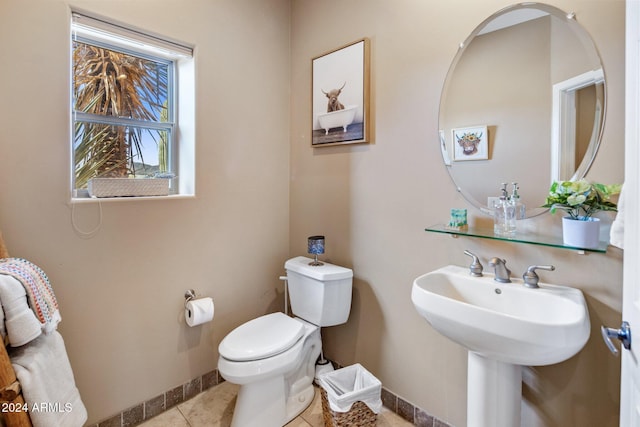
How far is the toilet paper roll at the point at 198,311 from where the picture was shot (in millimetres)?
1761

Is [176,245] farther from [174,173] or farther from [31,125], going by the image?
[31,125]

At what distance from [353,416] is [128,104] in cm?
202

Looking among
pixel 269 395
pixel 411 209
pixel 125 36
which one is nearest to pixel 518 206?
pixel 411 209

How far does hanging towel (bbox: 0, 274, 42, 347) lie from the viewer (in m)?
1.05

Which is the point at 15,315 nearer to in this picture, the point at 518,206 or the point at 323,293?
the point at 323,293

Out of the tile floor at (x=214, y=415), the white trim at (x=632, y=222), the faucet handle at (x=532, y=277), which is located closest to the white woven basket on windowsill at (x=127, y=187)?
the tile floor at (x=214, y=415)

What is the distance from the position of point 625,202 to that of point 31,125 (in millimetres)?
2117

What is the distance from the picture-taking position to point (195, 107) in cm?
182

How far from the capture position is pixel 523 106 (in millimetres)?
1312

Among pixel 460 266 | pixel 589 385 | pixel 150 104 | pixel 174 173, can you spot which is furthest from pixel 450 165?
pixel 150 104

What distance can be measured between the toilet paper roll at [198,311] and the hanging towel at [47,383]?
0.57 meters

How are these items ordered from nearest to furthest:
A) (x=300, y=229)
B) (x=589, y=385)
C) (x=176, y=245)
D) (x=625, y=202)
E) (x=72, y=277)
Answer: (x=625, y=202) < (x=589, y=385) < (x=72, y=277) < (x=176, y=245) < (x=300, y=229)

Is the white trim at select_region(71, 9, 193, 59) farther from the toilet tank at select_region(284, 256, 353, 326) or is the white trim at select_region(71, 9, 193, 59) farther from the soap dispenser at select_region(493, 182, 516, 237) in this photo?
Result: the soap dispenser at select_region(493, 182, 516, 237)

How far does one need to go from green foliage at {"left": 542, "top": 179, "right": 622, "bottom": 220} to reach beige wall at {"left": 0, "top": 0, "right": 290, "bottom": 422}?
1.63 meters
